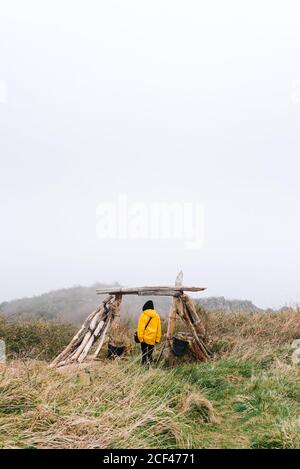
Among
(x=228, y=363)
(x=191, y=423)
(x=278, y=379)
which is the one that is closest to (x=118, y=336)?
(x=228, y=363)

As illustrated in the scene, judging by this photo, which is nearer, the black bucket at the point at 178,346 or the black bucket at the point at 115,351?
the black bucket at the point at 178,346

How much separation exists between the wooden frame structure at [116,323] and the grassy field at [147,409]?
1708mm

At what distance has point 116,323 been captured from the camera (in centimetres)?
1141

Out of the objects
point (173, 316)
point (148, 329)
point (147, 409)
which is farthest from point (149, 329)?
point (147, 409)

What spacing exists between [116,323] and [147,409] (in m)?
5.95

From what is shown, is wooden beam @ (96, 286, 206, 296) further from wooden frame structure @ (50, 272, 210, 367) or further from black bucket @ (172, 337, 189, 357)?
black bucket @ (172, 337, 189, 357)

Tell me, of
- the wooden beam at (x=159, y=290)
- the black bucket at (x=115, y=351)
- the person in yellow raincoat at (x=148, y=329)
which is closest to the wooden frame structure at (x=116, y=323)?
the wooden beam at (x=159, y=290)

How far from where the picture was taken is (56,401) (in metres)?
5.16

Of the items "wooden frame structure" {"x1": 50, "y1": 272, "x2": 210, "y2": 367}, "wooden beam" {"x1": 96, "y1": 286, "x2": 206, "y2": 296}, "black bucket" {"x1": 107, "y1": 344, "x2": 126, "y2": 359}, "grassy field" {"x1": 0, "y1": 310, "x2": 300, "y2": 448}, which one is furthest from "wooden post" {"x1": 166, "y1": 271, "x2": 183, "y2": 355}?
"grassy field" {"x1": 0, "y1": 310, "x2": 300, "y2": 448}

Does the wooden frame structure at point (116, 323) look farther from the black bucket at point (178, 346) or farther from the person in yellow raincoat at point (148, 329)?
the person in yellow raincoat at point (148, 329)

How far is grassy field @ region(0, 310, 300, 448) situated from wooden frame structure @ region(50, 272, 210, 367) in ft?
5.60

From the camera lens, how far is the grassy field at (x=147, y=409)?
4.51 meters

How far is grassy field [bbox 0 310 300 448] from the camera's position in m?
4.51
